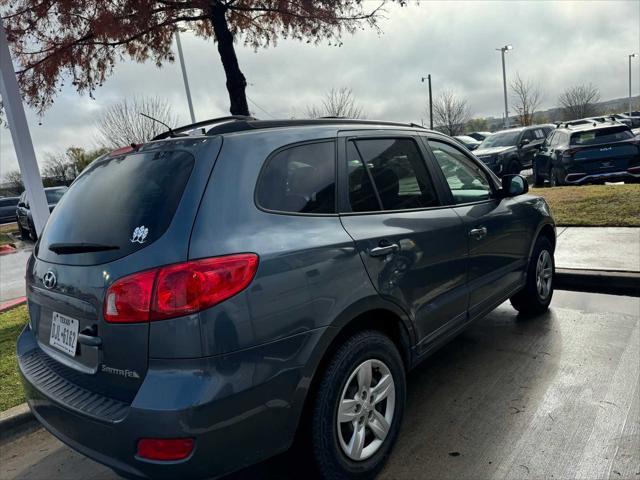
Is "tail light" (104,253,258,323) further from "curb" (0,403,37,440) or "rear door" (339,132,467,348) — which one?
"curb" (0,403,37,440)

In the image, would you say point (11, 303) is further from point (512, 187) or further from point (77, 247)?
point (512, 187)

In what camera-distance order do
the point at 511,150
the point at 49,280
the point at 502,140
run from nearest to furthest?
the point at 49,280
the point at 511,150
the point at 502,140

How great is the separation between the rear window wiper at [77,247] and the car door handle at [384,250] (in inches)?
46.3


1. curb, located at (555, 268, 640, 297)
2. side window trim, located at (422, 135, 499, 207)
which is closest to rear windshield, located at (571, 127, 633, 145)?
curb, located at (555, 268, 640, 297)

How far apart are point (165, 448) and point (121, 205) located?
3.44ft

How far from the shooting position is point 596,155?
10875 millimetres

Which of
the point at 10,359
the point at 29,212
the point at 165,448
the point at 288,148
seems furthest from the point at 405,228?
the point at 29,212

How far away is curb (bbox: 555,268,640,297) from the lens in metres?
5.01

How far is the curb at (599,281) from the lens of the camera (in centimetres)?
501

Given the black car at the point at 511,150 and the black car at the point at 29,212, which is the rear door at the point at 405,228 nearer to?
the black car at the point at 511,150

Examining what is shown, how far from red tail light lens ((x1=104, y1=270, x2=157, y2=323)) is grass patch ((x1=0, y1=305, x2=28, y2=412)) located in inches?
86.8

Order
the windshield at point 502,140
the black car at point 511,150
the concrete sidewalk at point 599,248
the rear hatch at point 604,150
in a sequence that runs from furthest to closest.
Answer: the windshield at point 502,140 → the black car at point 511,150 → the rear hatch at point 604,150 → the concrete sidewalk at point 599,248

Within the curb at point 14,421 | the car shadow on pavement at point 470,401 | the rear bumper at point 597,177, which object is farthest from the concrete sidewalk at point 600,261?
the curb at point 14,421

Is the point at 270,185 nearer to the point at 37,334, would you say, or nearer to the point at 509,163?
the point at 37,334
